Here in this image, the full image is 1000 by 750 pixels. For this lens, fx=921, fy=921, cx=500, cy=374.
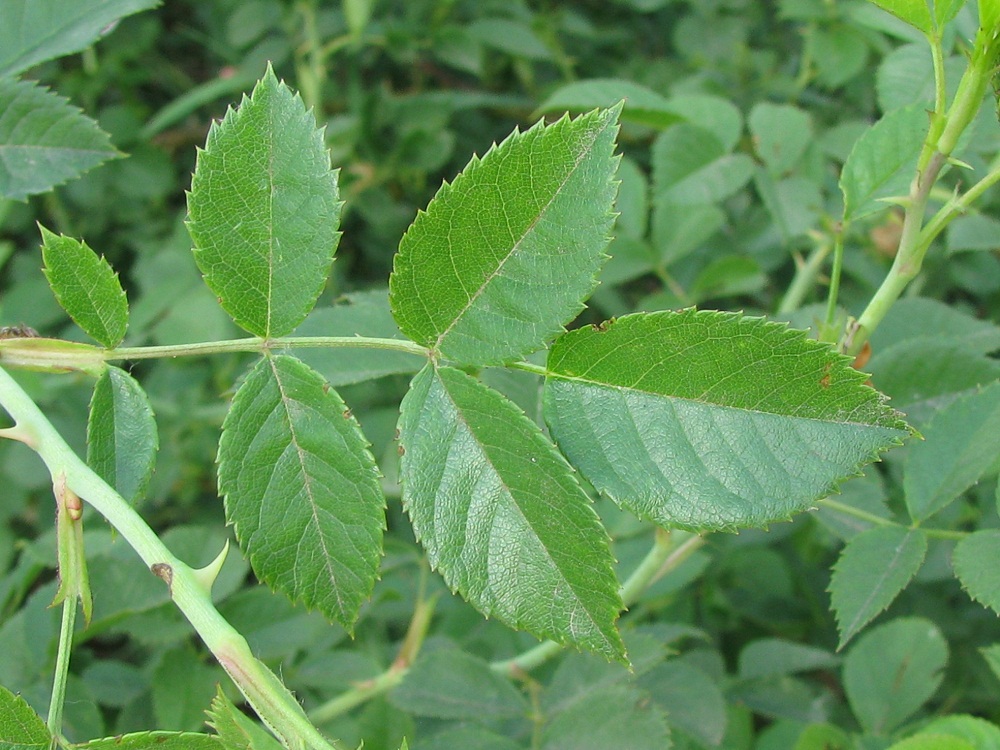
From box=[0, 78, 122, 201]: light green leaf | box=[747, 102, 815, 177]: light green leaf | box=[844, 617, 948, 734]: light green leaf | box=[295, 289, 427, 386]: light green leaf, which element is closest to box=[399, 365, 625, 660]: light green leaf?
box=[295, 289, 427, 386]: light green leaf

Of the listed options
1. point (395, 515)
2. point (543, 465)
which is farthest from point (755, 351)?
point (395, 515)

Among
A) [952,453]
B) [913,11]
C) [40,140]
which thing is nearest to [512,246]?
[913,11]

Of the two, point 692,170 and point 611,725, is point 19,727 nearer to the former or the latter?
point 611,725

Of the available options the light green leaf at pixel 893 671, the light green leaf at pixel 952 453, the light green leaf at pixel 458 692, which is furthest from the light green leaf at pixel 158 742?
the light green leaf at pixel 893 671

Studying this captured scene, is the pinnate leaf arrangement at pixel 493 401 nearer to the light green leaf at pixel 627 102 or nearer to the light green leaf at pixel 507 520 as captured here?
the light green leaf at pixel 507 520

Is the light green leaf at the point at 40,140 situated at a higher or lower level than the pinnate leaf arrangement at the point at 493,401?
higher

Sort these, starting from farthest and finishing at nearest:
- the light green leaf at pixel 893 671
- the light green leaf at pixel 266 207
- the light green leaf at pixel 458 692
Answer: the light green leaf at pixel 893 671 → the light green leaf at pixel 458 692 → the light green leaf at pixel 266 207
